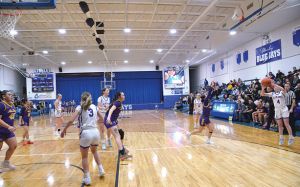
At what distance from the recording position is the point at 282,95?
21.1ft

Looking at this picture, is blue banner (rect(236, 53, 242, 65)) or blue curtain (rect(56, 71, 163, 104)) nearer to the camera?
blue banner (rect(236, 53, 242, 65))

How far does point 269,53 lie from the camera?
51.1 feet

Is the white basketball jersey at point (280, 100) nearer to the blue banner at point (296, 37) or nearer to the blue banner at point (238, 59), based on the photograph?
the blue banner at point (296, 37)

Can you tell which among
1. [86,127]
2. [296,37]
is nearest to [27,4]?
[86,127]

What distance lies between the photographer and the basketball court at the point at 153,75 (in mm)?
4605

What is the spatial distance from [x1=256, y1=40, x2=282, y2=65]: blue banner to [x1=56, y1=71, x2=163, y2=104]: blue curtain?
1472cm

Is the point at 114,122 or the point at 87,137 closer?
the point at 87,137

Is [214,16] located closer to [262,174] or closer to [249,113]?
[249,113]

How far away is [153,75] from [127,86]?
357cm

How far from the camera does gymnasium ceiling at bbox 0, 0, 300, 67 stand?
11875 mm

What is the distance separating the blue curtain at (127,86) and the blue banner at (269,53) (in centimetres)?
1472

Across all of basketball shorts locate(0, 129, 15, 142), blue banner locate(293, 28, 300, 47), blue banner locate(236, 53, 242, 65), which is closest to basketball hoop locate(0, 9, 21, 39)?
basketball shorts locate(0, 129, 15, 142)

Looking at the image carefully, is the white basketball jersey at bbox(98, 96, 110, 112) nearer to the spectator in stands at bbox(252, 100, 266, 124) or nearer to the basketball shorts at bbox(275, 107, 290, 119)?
the basketball shorts at bbox(275, 107, 290, 119)

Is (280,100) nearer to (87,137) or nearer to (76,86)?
(87,137)
